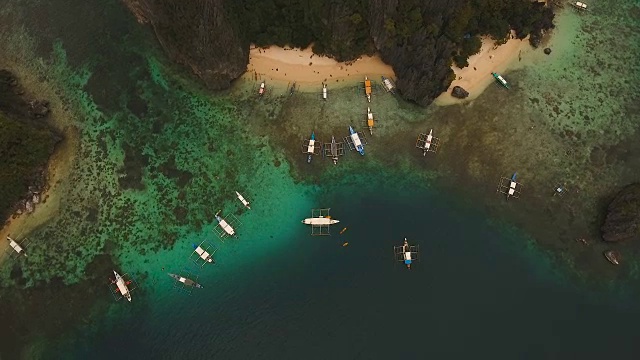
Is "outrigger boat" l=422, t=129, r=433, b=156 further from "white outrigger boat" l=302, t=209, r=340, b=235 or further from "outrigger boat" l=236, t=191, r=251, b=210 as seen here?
"outrigger boat" l=236, t=191, r=251, b=210

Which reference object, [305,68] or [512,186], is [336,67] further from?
[512,186]

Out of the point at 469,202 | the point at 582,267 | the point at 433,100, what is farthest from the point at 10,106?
the point at 582,267

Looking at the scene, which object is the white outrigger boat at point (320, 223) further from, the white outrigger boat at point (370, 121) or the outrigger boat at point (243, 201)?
the white outrigger boat at point (370, 121)

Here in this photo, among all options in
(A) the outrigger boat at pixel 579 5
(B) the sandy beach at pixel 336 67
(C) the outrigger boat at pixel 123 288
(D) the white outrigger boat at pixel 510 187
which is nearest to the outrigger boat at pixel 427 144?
(B) the sandy beach at pixel 336 67

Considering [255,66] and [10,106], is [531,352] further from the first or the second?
[10,106]

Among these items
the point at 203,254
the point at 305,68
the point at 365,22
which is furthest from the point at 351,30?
the point at 203,254

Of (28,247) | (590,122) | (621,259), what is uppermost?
(590,122)
